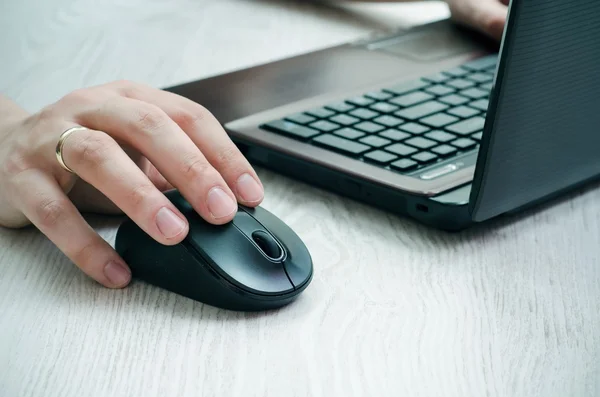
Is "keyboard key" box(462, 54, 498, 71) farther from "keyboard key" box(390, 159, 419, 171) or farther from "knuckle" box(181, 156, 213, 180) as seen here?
"knuckle" box(181, 156, 213, 180)

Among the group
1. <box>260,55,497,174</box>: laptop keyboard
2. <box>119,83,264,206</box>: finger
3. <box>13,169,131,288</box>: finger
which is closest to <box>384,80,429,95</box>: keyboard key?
<box>260,55,497,174</box>: laptop keyboard

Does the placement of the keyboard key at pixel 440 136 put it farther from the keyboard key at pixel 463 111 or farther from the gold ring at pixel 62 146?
the gold ring at pixel 62 146

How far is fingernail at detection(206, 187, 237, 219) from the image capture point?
0.57 metres

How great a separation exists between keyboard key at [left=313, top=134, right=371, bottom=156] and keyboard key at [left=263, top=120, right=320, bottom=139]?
0.01 m

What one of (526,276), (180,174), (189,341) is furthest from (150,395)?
(526,276)

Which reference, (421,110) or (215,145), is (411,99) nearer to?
(421,110)

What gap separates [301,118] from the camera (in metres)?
0.76

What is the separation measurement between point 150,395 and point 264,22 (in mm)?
836

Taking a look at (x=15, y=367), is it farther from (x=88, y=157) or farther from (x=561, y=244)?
(x=561, y=244)

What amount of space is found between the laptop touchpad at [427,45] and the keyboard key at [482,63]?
4 centimetres

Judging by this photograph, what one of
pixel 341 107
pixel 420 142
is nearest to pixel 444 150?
pixel 420 142

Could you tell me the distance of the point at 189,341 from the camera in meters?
0.53

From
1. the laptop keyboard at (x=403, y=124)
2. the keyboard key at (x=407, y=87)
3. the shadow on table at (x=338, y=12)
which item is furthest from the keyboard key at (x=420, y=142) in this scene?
the shadow on table at (x=338, y=12)

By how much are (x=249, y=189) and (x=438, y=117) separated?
22 cm
